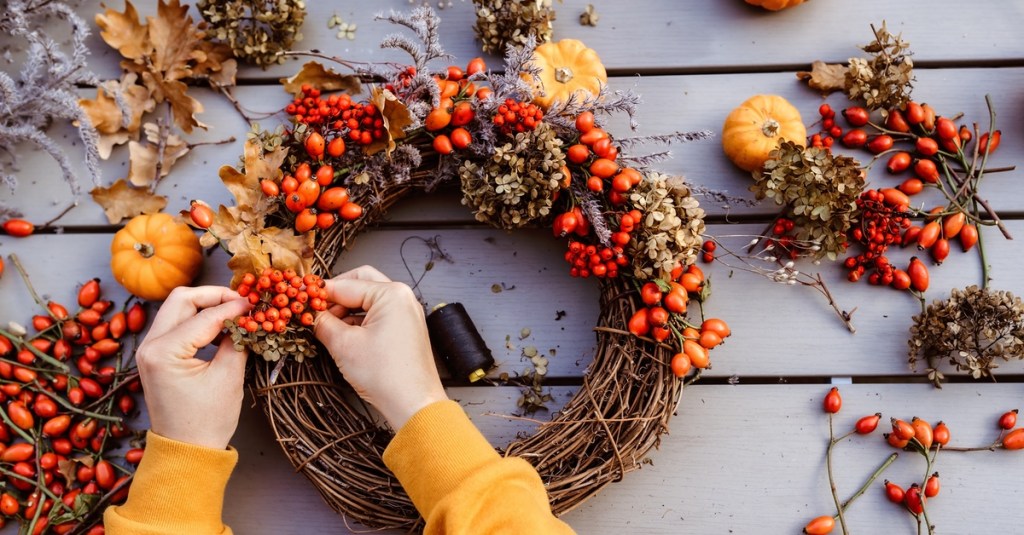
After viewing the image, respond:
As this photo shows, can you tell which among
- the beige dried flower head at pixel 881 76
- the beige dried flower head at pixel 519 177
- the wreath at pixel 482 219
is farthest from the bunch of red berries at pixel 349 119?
the beige dried flower head at pixel 881 76

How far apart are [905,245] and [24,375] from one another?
2204 millimetres

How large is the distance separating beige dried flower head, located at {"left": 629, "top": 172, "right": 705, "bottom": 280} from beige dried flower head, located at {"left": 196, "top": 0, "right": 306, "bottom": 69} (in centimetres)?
100

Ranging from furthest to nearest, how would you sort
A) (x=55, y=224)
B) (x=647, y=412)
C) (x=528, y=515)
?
1. (x=55, y=224)
2. (x=647, y=412)
3. (x=528, y=515)

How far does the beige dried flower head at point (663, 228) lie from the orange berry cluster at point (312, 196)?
2.06 feet

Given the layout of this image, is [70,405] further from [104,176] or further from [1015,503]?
[1015,503]

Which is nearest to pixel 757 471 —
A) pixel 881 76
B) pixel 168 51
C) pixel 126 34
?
pixel 881 76

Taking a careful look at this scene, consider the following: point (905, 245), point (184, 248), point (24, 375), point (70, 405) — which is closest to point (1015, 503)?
point (905, 245)

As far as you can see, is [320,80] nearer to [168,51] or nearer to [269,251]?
[168,51]

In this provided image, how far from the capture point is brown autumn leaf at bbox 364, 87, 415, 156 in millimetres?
1453

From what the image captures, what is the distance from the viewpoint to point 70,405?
1.69m

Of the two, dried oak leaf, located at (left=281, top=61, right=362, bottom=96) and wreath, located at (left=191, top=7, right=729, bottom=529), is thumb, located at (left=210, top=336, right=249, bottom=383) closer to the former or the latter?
wreath, located at (left=191, top=7, right=729, bottom=529)

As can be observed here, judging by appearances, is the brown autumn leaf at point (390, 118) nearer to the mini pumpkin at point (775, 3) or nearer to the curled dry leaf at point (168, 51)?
the curled dry leaf at point (168, 51)

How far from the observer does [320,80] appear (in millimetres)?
1820

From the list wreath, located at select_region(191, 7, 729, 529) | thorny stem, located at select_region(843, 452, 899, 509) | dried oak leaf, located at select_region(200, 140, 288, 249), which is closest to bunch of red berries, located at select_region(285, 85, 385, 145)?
wreath, located at select_region(191, 7, 729, 529)
